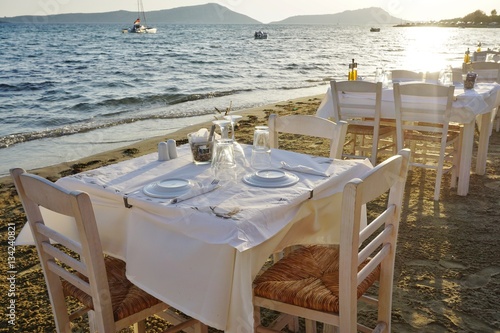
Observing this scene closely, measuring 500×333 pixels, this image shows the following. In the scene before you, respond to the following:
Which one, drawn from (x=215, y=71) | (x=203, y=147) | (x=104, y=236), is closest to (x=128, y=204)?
(x=104, y=236)

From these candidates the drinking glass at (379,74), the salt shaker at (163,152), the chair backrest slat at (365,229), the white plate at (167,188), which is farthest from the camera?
the drinking glass at (379,74)

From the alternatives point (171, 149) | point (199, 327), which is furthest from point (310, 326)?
point (171, 149)

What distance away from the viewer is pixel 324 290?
155 cm

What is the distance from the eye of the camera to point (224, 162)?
1789 millimetres

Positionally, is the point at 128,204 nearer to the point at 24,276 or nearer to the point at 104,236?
the point at 104,236

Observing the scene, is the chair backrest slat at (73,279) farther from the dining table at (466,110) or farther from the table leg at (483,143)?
the table leg at (483,143)

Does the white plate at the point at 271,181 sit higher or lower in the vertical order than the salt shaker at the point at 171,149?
lower

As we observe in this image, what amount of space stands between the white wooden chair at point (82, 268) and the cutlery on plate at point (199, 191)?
0.30 metres

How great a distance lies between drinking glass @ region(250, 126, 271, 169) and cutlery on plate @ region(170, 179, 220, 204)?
0.25 meters

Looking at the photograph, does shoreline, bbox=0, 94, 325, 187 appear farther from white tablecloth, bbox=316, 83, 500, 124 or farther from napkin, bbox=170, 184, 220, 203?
napkin, bbox=170, 184, 220, 203

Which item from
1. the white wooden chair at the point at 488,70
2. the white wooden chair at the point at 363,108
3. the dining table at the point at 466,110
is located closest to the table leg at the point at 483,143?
the dining table at the point at 466,110

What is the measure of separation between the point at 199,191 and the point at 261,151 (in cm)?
41

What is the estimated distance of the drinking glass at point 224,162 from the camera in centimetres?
177

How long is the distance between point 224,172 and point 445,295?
1437mm
